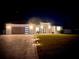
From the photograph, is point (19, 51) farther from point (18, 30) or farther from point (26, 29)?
point (18, 30)

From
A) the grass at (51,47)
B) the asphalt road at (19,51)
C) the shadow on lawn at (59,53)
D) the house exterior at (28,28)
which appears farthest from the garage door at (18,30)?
the shadow on lawn at (59,53)

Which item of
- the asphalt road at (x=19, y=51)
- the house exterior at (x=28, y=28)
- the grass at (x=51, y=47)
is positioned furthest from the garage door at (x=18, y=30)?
the asphalt road at (x=19, y=51)

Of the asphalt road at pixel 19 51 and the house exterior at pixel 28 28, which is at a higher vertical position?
the house exterior at pixel 28 28

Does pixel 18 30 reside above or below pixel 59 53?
above

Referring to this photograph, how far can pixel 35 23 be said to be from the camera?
55719 mm

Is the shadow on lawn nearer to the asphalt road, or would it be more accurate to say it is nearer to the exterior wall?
the asphalt road

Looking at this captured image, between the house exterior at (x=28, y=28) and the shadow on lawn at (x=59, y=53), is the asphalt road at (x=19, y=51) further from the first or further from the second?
Result: the house exterior at (x=28, y=28)

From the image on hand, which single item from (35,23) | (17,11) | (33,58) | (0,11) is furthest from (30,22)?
(33,58)

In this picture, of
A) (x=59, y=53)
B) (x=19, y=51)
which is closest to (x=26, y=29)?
(x=19, y=51)

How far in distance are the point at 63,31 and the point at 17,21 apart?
42.4 feet

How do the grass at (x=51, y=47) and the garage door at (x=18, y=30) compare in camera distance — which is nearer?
the grass at (x=51, y=47)

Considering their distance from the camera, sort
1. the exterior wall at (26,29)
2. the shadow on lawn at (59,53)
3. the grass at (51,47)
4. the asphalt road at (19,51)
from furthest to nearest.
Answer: the exterior wall at (26,29) < the grass at (51,47) < the asphalt road at (19,51) < the shadow on lawn at (59,53)

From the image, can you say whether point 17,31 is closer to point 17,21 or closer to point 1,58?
point 17,21

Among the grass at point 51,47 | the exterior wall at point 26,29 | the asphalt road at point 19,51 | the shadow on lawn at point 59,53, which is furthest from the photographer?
the exterior wall at point 26,29
